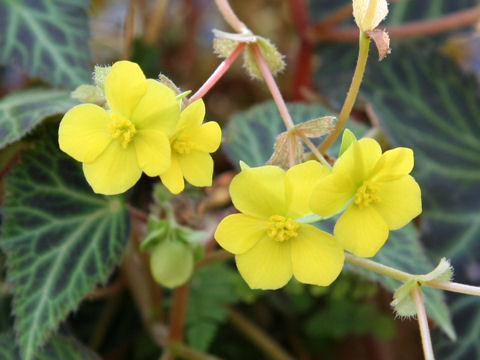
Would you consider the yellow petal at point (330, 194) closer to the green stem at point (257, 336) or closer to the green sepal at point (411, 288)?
the green sepal at point (411, 288)

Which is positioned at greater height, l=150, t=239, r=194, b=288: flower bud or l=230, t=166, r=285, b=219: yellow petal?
l=230, t=166, r=285, b=219: yellow petal

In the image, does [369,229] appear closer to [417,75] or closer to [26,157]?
[26,157]

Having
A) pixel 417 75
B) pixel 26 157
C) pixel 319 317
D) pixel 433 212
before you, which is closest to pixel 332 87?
pixel 417 75

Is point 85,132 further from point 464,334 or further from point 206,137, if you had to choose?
point 464,334

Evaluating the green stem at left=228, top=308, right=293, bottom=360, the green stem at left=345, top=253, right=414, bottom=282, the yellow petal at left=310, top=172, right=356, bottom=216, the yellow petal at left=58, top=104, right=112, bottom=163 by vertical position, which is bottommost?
the green stem at left=228, top=308, right=293, bottom=360

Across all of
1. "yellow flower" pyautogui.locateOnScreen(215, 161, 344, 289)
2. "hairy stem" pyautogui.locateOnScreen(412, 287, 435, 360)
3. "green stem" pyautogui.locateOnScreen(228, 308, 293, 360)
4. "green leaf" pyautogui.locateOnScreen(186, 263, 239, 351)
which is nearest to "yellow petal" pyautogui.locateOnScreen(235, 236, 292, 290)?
"yellow flower" pyautogui.locateOnScreen(215, 161, 344, 289)

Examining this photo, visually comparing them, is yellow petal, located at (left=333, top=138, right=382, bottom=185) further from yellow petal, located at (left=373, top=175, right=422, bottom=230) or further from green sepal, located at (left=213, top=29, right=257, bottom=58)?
green sepal, located at (left=213, top=29, right=257, bottom=58)

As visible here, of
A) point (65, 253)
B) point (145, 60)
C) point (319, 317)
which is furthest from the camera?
point (145, 60)
